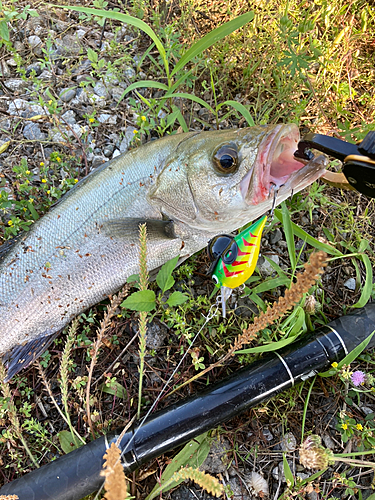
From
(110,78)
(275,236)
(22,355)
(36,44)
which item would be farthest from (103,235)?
(36,44)

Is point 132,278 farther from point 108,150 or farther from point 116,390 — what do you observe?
point 108,150

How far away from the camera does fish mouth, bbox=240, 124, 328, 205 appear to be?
189 cm

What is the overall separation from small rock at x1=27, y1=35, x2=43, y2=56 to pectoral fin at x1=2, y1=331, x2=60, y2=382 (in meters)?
2.53

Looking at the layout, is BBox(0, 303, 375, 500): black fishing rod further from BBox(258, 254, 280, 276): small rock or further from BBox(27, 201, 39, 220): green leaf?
BBox(27, 201, 39, 220): green leaf

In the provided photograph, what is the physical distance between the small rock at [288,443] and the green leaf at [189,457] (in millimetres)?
529

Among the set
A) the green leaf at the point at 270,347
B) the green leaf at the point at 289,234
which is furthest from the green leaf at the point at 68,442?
the green leaf at the point at 289,234

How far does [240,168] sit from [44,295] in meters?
1.46

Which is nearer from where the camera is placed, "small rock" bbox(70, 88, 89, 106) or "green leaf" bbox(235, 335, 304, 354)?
"green leaf" bbox(235, 335, 304, 354)

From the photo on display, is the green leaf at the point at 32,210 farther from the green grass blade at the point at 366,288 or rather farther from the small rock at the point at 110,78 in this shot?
the green grass blade at the point at 366,288

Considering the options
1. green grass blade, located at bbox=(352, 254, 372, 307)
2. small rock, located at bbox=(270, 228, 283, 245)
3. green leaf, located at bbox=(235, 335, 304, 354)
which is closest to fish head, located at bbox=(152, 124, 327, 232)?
small rock, located at bbox=(270, 228, 283, 245)

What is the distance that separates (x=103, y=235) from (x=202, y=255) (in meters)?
0.80

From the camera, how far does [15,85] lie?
317 cm

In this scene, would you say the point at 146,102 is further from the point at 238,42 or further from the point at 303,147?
the point at 303,147

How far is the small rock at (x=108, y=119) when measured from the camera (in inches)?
121
